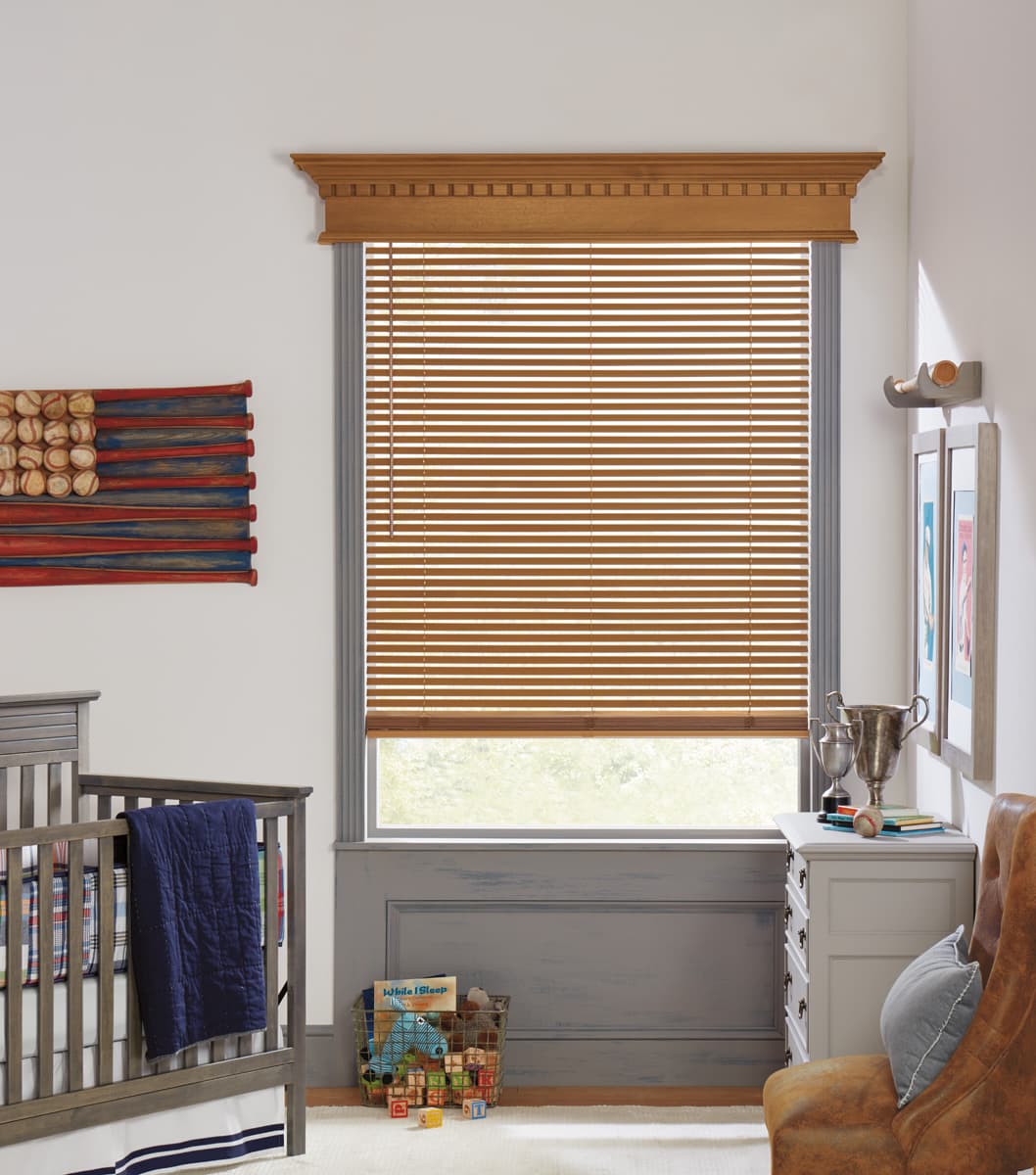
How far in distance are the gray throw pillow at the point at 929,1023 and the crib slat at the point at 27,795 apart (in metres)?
2.01

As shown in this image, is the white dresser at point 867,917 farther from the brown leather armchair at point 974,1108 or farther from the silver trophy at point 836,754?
the brown leather armchair at point 974,1108

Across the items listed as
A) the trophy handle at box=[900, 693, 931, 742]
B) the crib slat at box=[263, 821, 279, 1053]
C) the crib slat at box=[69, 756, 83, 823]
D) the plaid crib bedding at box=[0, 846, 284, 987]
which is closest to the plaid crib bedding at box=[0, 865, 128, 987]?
the plaid crib bedding at box=[0, 846, 284, 987]

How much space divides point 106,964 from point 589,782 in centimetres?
132

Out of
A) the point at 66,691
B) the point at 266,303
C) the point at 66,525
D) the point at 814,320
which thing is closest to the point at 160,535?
the point at 66,525

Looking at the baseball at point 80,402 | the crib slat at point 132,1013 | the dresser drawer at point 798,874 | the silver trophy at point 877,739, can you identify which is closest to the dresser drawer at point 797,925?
the dresser drawer at point 798,874

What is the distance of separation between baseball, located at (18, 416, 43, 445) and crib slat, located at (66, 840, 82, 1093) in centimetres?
124

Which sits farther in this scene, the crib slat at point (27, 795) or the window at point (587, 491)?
the window at point (587, 491)

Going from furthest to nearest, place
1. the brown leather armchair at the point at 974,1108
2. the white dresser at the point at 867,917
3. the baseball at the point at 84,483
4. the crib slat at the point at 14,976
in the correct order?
the baseball at the point at 84,483, the white dresser at the point at 867,917, the crib slat at the point at 14,976, the brown leather armchair at the point at 974,1108

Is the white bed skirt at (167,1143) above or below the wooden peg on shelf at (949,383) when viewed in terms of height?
below

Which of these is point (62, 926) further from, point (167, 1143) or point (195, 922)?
point (167, 1143)

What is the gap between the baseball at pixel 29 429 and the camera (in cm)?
315

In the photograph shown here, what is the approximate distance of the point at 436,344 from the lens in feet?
10.5

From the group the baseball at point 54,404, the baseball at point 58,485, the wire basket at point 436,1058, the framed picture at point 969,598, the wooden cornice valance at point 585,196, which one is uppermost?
the wooden cornice valance at point 585,196

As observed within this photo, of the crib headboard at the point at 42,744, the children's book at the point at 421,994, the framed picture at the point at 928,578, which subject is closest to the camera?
the framed picture at the point at 928,578
